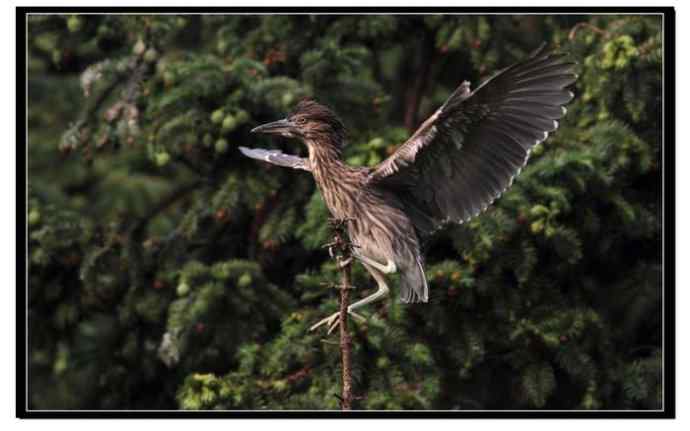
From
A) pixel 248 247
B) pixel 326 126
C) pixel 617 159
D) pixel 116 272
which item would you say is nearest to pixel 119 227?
pixel 116 272

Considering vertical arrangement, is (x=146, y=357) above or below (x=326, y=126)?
below

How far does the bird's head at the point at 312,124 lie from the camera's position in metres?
5.57

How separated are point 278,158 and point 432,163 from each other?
90 centimetres

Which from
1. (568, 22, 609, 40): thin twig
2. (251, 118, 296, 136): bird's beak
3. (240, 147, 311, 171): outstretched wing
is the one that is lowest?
(240, 147, 311, 171): outstretched wing

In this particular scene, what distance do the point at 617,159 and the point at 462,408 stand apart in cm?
154

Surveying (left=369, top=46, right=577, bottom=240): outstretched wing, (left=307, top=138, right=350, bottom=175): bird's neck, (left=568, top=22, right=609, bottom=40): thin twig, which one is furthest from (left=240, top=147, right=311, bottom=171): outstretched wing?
(left=568, top=22, right=609, bottom=40): thin twig

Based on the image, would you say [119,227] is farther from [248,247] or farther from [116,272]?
[248,247]

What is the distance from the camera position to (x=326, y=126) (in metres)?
5.59

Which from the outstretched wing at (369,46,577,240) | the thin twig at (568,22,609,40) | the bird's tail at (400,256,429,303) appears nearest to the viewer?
the outstretched wing at (369,46,577,240)

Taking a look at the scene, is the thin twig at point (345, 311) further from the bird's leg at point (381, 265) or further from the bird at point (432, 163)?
the bird's leg at point (381, 265)

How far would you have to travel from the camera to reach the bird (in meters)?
5.04

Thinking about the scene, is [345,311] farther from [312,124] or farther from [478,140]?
[312,124]

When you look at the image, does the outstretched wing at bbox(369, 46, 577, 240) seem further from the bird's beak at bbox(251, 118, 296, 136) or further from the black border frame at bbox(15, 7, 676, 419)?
the black border frame at bbox(15, 7, 676, 419)

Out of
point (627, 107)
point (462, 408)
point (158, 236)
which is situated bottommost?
point (462, 408)
